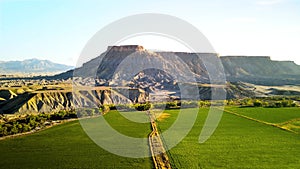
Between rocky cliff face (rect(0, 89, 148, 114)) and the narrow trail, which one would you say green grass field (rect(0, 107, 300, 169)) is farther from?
rocky cliff face (rect(0, 89, 148, 114))

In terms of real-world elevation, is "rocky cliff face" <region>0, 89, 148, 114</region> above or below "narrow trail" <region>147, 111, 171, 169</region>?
above

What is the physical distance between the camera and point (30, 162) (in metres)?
36.0

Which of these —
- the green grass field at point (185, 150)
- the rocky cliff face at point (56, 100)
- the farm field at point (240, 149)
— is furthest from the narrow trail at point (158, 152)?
the rocky cliff face at point (56, 100)

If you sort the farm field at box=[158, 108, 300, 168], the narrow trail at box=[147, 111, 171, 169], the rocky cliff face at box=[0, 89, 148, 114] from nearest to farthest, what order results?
the narrow trail at box=[147, 111, 171, 169] → the farm field at box=[158, 108, 300, 168] → the rocky cliff face at box=[0, 89, 148, 114]

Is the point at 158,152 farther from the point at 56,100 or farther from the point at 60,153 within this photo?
the point at 56,100

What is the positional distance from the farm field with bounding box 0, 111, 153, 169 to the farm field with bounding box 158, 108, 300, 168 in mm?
5894

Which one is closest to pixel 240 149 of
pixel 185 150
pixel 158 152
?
pixel 185 150

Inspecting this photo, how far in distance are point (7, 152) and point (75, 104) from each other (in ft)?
273

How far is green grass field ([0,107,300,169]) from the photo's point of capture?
34.9 metres

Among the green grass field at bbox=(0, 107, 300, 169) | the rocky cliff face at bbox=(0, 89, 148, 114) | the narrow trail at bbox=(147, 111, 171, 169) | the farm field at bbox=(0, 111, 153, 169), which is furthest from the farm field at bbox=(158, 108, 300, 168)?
the rocky cliff face at bbox=(0, 89, 148, 114)

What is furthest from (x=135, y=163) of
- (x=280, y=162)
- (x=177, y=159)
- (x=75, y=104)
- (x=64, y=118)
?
(x=75, y=104)

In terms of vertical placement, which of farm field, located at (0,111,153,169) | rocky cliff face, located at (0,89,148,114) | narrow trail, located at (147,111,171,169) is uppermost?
rocky cliff face, located at (0,89,148,114)

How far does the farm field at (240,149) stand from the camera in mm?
34875

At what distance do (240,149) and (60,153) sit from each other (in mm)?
22817
